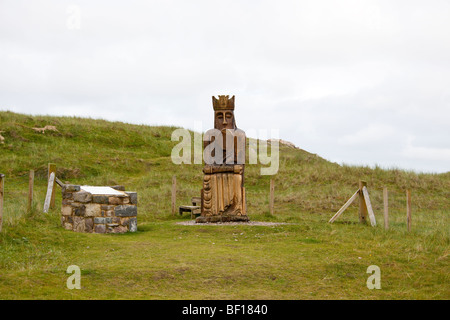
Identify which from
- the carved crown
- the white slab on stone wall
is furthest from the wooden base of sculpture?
the white slab on stone wall

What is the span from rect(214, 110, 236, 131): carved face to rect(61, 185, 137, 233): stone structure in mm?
4141

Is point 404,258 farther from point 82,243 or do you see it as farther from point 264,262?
point 82,243

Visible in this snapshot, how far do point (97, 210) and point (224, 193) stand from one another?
442cm

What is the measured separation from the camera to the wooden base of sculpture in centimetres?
1662

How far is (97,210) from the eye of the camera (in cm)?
1424

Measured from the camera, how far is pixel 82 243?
12.4 m

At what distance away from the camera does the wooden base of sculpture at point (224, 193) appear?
16.6 meters

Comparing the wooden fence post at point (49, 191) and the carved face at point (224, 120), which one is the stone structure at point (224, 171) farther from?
the wooden fence post at point (49, 191)

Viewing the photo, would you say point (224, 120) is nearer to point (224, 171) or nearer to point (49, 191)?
point (224, 171)

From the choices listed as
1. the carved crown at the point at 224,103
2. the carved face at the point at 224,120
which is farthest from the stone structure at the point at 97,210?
the carved crown at the point at 224,103

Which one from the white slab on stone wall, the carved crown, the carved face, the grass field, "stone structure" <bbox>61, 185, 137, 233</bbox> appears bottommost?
the grass field

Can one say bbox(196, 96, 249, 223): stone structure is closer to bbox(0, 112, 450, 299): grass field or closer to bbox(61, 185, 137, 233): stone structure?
bbox(0, 112, 450, 299): grass field
